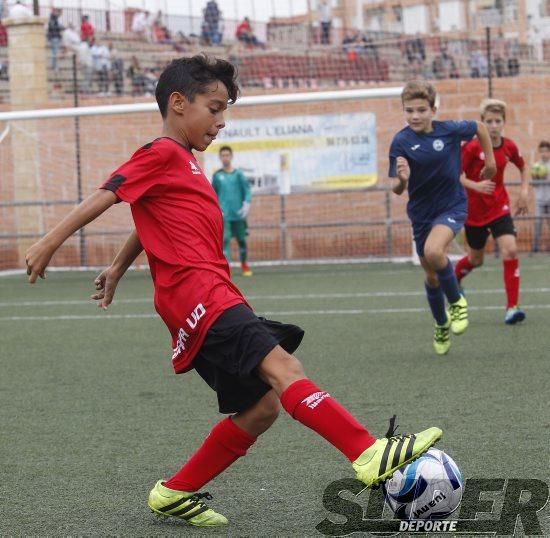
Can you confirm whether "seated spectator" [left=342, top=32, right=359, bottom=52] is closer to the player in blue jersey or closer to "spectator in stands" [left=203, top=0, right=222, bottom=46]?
"spectator in stands" [left=203, top=0, right=222, bottom=46]

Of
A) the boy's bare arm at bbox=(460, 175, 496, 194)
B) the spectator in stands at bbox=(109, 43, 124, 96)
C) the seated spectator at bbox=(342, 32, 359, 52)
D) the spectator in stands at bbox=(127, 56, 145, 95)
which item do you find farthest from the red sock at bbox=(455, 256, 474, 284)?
the seated spectator at bbox=(342, 32, 359, 52)

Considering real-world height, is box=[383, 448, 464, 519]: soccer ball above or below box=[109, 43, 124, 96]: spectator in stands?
below

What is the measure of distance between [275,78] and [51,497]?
738 inches

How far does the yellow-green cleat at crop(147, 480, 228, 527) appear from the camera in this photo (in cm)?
403

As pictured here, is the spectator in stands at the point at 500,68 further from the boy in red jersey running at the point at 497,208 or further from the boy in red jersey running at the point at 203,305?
the boy in red jersey running at the point at 203,305

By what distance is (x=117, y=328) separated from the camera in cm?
1043

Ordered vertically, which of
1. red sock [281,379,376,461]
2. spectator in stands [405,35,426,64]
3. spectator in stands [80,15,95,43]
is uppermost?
spectator in stands [80,15,95,43]

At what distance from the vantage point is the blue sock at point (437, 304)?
8.14m

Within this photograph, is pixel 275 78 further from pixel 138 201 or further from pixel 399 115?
pixel 138 201

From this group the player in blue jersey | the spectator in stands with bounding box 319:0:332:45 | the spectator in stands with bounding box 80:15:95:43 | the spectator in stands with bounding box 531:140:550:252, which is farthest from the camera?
the spectator in stands with bounding box 319:0:332:45

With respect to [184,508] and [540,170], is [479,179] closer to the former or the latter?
[184,508]

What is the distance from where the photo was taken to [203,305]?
3.81 metres

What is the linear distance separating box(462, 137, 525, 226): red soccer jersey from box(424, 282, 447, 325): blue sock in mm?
1967

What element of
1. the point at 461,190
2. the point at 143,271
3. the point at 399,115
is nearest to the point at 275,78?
the point at 399,115
